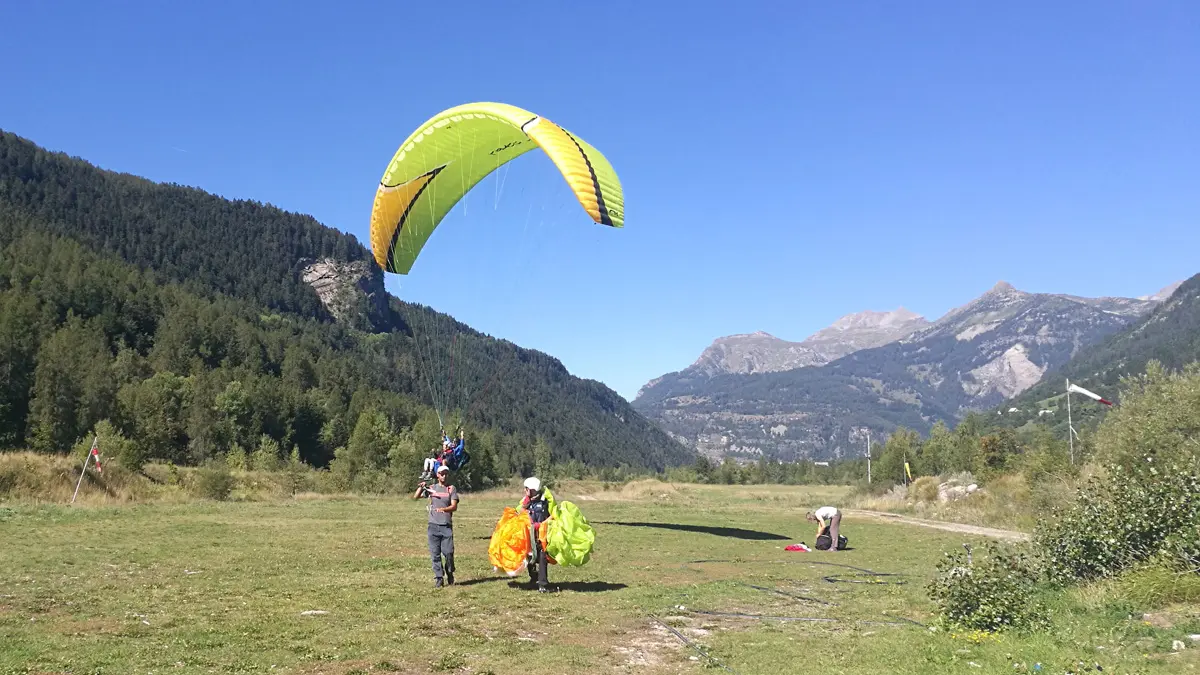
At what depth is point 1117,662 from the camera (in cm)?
681

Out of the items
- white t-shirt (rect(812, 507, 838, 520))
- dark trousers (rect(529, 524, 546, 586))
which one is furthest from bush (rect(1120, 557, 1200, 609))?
white t-shirt (rect(812, 507, 838, 520))

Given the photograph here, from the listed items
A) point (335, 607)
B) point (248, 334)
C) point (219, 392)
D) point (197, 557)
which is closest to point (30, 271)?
point (248, 334)

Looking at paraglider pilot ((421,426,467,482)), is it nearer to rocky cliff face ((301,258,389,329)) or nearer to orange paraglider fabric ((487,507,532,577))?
orange paraglider fabric ((487,507,532,577))

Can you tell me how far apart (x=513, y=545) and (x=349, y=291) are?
162 m

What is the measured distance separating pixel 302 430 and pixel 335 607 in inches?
3371

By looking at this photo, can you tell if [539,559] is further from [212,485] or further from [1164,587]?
[212,485]

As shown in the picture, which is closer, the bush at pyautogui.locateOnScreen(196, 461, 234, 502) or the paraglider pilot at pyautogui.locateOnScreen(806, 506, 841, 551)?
the paraglider pilot at pyautogui.locateOnScreen(806, 506, 841, 551)

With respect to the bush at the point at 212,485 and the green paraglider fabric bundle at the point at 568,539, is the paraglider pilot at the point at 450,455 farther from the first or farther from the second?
the bush at the point at 212,485

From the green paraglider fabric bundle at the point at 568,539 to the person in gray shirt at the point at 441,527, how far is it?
1.52m

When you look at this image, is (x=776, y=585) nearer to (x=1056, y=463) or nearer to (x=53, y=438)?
(x=1056, y=463)

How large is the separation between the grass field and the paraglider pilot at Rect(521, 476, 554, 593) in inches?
13.6

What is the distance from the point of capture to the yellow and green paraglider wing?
15.4 m

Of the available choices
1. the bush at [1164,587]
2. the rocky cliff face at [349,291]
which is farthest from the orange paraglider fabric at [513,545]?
the rocky cliff face at [349,291]

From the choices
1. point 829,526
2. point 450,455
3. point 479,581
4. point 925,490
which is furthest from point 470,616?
point 925,490
